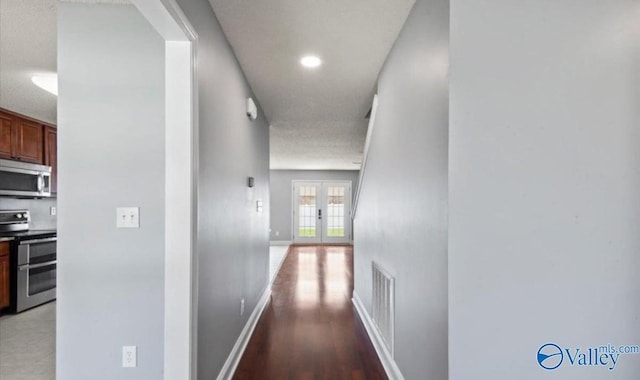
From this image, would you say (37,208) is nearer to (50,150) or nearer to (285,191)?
(50,150)

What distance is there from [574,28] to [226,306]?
2399mm

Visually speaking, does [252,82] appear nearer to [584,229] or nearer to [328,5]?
[328,5]

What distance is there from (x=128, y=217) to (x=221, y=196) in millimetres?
565

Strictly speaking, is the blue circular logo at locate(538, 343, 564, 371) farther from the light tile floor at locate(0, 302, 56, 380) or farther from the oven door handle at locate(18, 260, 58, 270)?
the oven door handle at locate(18, 260, 58, 270)

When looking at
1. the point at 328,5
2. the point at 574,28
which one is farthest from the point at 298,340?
the point at 574,28

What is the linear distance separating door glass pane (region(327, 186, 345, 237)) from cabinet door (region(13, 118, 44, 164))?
7046 mm

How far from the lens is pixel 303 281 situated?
5.23 meters

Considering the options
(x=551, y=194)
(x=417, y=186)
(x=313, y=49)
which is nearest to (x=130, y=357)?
(x=417, y=186)

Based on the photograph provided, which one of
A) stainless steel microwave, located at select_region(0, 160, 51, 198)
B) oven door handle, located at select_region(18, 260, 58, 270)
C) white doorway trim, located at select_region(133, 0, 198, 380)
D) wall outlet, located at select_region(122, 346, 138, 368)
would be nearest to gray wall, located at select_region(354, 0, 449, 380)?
white doorway trim, located at select_region(133, 0, 198, 380)

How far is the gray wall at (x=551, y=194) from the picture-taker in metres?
1.21

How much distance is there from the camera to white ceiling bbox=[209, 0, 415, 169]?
188cm

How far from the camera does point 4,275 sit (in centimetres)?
354

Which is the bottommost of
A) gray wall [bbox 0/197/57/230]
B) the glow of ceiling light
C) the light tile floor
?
the light tile floor

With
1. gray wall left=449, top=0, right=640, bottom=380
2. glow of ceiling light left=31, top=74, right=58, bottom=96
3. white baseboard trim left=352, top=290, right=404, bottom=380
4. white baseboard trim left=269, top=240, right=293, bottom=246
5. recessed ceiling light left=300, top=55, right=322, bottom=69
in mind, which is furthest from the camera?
white baseboard trim left=269, top=240, right=293, bottom=246
